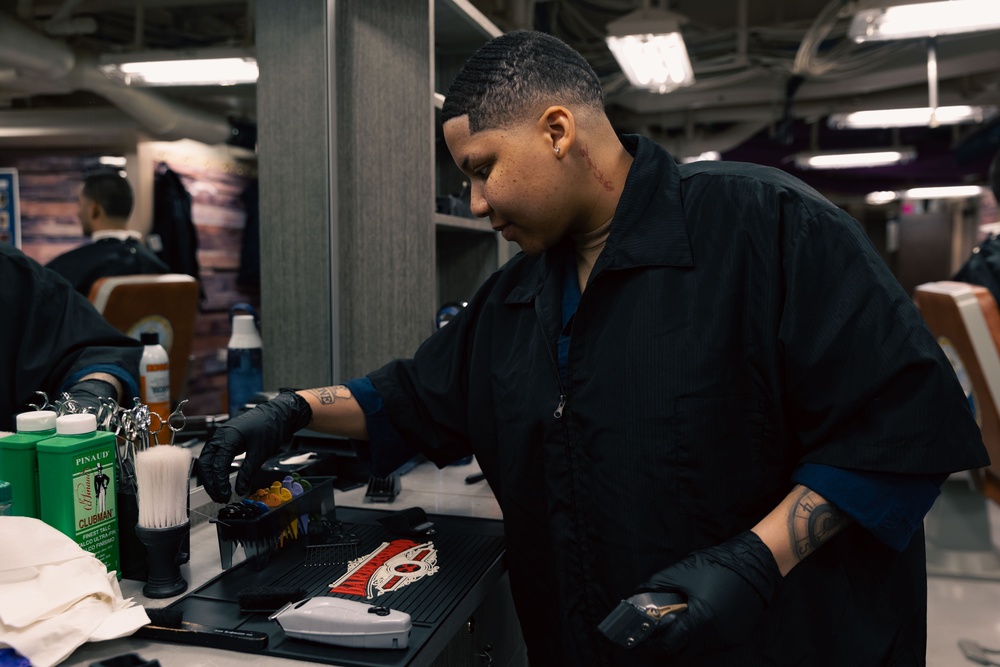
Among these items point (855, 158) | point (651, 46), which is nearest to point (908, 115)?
point (855, 158)

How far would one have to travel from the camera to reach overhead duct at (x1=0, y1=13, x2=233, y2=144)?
1.44 metres

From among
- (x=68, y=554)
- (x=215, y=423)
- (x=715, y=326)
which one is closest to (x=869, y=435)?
(x=715, y=326)

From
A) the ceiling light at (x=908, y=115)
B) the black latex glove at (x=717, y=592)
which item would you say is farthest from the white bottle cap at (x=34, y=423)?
the ceiling light at (x=908, y=115)

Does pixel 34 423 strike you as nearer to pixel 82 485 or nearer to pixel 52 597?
pixel 82 485

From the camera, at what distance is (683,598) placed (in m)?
1.06

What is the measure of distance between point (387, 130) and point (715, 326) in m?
1.30

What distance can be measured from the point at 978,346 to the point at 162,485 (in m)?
2.80

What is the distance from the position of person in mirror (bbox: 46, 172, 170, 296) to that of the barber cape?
79cm

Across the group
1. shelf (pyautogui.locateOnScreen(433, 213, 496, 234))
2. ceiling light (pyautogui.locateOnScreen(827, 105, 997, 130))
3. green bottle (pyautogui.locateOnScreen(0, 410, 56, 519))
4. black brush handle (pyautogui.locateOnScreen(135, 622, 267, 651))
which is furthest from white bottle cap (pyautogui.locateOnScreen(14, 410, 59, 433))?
ceiling light (pyautogui.locateOnScreen(827, 105, 997, 130))

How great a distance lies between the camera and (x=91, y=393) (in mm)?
1466

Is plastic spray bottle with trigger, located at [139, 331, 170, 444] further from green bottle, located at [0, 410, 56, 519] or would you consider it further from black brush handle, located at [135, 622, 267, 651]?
black brush handle, located at [135, 622, 267, 651]

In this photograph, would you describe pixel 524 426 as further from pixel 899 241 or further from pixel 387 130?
pixel 899 241

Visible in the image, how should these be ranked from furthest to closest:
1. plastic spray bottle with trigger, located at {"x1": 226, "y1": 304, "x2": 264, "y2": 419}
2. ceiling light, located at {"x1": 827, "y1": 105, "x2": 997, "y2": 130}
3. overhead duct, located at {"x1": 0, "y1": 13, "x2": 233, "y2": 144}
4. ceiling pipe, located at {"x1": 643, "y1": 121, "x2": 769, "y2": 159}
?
ceiling pipe, located at {"x1": 643, "y1": 121, "x2": 769, "y2": 159} < ceiling light, located at {"x1": 827, "y1": 105, "x2": 997, "y2": 130} < plastic spray bottle with trigger, located at {"x1": 226, "y1": 304, "x2": 264, "y2": 419} < overhead duct, located at {"x1": 0, "y1": 13, "x2": 233, "y2": 144}

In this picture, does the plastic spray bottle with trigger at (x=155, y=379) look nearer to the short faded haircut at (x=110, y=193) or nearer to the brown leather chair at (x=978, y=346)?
the short faded haircut at (x=110, y=193)
